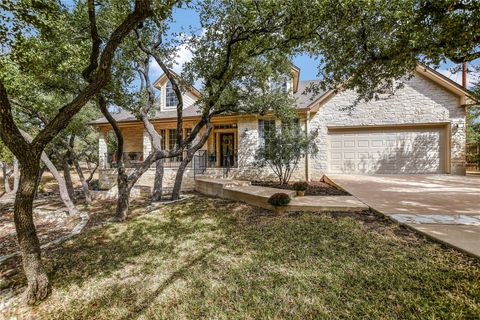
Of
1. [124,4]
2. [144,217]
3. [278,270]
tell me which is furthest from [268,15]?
[144,217]

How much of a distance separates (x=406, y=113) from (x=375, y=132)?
5.07 ft

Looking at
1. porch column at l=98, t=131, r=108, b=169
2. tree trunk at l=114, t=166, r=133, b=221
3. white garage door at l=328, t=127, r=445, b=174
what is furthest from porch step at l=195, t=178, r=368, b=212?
porch column at l=98, t=131, r=108, b=169

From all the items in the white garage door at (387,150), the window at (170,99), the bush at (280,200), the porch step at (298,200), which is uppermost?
the window at (170,99)

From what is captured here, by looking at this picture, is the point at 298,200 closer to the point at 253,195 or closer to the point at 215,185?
the point at 253,195

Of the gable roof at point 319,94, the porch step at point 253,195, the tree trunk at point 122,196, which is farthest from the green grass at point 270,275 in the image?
the gable roof at point 319,94

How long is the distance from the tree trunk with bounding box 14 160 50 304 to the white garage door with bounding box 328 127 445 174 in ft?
36.4

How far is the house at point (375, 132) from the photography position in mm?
10258

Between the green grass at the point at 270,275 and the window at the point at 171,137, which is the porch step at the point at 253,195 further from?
the window at the point at 171,137

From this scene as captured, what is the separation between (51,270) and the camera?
3586mm

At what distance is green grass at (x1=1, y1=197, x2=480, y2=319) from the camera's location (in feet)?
7.55

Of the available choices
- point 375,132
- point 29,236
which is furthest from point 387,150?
point 29,236

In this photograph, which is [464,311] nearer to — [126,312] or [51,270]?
[126,312]

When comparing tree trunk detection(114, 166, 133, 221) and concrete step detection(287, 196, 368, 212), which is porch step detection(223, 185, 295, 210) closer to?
concrete step detection(287, 196, 368, 212)

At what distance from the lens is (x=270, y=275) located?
2.94m
